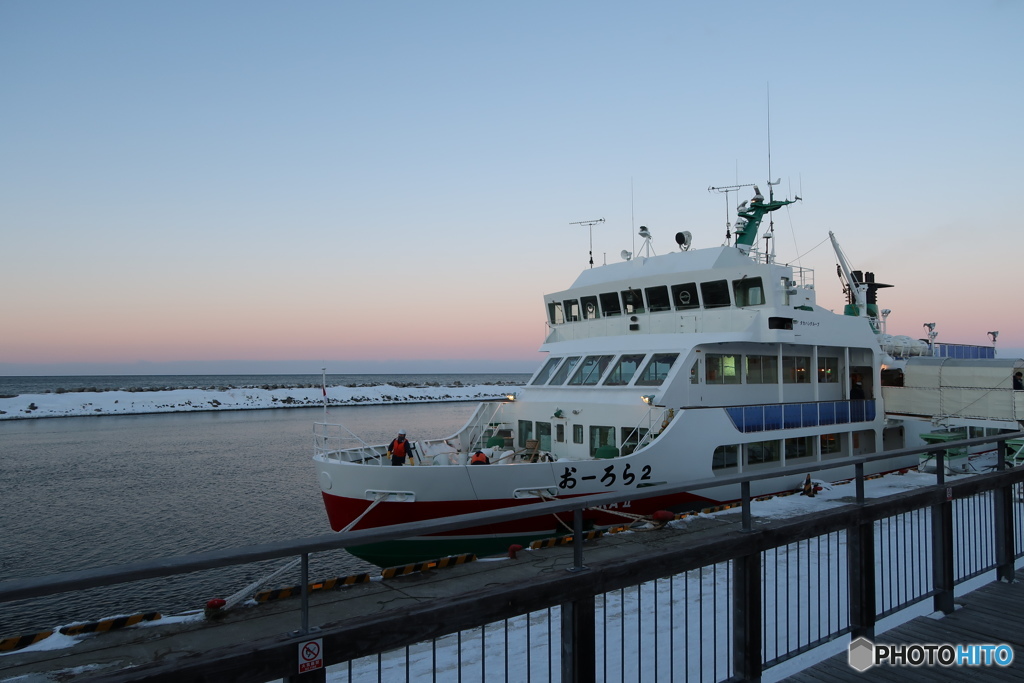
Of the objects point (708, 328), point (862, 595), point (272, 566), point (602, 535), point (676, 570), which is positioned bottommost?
point (272, 566)

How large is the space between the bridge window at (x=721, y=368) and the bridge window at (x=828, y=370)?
175 inches

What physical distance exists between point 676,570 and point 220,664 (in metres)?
2.76

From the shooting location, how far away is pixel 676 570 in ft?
14.3

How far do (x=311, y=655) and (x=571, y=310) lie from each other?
19.2 m

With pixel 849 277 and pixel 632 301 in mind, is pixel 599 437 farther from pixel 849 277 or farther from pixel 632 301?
pixel 849 277

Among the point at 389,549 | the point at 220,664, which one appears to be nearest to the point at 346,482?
the point at 389,549

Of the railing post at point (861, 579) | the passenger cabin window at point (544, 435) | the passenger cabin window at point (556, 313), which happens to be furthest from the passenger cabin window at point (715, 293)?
the railing post at point (861, 579)

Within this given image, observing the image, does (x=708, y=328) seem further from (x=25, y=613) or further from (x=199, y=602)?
(x=25, y=613)

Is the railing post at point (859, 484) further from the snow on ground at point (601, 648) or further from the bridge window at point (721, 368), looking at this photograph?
the bridge window at point (721, 368)

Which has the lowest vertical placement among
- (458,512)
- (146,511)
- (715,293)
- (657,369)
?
(146,511)

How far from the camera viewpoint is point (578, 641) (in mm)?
3998

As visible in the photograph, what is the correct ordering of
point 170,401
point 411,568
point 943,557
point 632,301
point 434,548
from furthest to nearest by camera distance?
point 170,401 < point 632,301 < point 434,548 < point 411,568 < point 943,557

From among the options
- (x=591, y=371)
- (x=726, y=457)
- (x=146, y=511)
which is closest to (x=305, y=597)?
(x=726, y=457)

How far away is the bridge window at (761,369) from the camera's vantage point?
60.6ft
